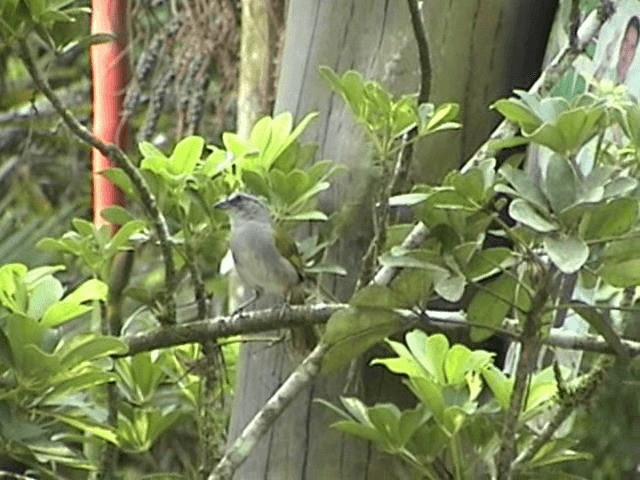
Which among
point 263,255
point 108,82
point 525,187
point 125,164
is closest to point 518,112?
point 525,187

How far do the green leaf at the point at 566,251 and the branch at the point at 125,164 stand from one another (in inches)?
18.5

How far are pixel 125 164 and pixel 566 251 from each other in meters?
0.49

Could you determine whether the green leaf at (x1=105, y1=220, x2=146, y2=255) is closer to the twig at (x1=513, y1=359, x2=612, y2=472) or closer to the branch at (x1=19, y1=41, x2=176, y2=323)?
the branch at (x1=19, y1=41, x2=176, y2=323)

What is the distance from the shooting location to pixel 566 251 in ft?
3.62

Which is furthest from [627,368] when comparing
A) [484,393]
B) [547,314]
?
[484,393]

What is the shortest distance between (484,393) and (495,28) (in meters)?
0.42

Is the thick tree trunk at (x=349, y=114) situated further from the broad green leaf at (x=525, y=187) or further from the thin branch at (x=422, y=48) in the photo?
the broad green leaf at (x=525, y=187)

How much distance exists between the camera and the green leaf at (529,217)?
3.65ft

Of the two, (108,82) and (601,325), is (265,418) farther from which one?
(108,82)

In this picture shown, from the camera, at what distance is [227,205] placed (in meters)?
1.58

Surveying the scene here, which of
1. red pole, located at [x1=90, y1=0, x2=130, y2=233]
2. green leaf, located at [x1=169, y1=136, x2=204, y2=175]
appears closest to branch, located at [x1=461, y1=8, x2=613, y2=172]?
green leaf, located at [x1=169, y1=136, x2=204, y2=175]

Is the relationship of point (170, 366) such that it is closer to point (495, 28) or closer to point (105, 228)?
point (105, 228)

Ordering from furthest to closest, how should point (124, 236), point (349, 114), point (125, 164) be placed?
point (349, 114) < point (124, 236) < point (125, 164)

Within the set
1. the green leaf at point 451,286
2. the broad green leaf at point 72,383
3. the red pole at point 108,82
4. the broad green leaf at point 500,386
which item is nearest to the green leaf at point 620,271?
the green leaf at point 451,286
